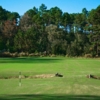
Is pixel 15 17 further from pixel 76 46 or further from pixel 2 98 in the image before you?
pixel 2 98

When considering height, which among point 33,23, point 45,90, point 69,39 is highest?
point 33,23

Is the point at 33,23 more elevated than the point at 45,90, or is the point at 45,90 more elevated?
the point at 33,23

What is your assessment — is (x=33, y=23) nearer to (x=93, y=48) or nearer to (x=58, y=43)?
(x=58, y=43)

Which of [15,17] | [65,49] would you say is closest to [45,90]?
[65,49]

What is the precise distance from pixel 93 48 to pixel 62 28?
20884mm

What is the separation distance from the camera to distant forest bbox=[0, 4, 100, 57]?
66.3 m

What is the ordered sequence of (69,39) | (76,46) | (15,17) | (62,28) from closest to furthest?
(76,46), (69,39), (62,28), (15,17)

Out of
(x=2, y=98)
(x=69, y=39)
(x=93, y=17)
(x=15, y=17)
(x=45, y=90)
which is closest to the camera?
(x=2, y=98)

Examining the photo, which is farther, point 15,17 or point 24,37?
point 15,17

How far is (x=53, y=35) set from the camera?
7650 centimetres

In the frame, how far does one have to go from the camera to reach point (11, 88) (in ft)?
49.0

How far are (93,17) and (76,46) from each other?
8785 mm

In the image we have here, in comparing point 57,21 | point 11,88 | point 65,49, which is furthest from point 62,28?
point 11,88

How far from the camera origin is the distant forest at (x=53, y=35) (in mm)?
66294
